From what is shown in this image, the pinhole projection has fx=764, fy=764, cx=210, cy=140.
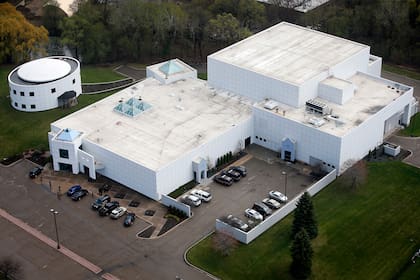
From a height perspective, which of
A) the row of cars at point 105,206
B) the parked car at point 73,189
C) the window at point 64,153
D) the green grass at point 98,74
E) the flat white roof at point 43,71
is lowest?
the row of cars at point 105,206

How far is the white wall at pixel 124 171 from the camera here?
4572 inches

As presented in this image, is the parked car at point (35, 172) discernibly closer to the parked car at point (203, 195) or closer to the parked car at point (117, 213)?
the parked car at point (117, 213)

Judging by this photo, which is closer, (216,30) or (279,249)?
(279,249)

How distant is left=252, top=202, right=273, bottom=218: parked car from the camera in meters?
113

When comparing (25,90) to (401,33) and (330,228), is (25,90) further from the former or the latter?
(401,33)

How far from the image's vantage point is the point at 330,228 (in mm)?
109625

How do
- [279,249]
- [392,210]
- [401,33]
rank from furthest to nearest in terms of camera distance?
[401,33]
[392,210]
[279,249]

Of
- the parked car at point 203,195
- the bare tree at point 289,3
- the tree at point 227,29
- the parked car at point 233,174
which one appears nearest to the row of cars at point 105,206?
the parked car at point 203,195

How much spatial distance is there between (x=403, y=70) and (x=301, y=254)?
70.6 m

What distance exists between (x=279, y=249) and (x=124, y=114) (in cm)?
3980

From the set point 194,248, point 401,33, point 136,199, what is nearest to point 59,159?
point 136,199

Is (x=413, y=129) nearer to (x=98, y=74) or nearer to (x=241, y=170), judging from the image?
(x=241, y=170)

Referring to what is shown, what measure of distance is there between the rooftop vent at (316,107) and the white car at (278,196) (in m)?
17.7

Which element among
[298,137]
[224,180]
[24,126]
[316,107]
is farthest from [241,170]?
[24,126]
